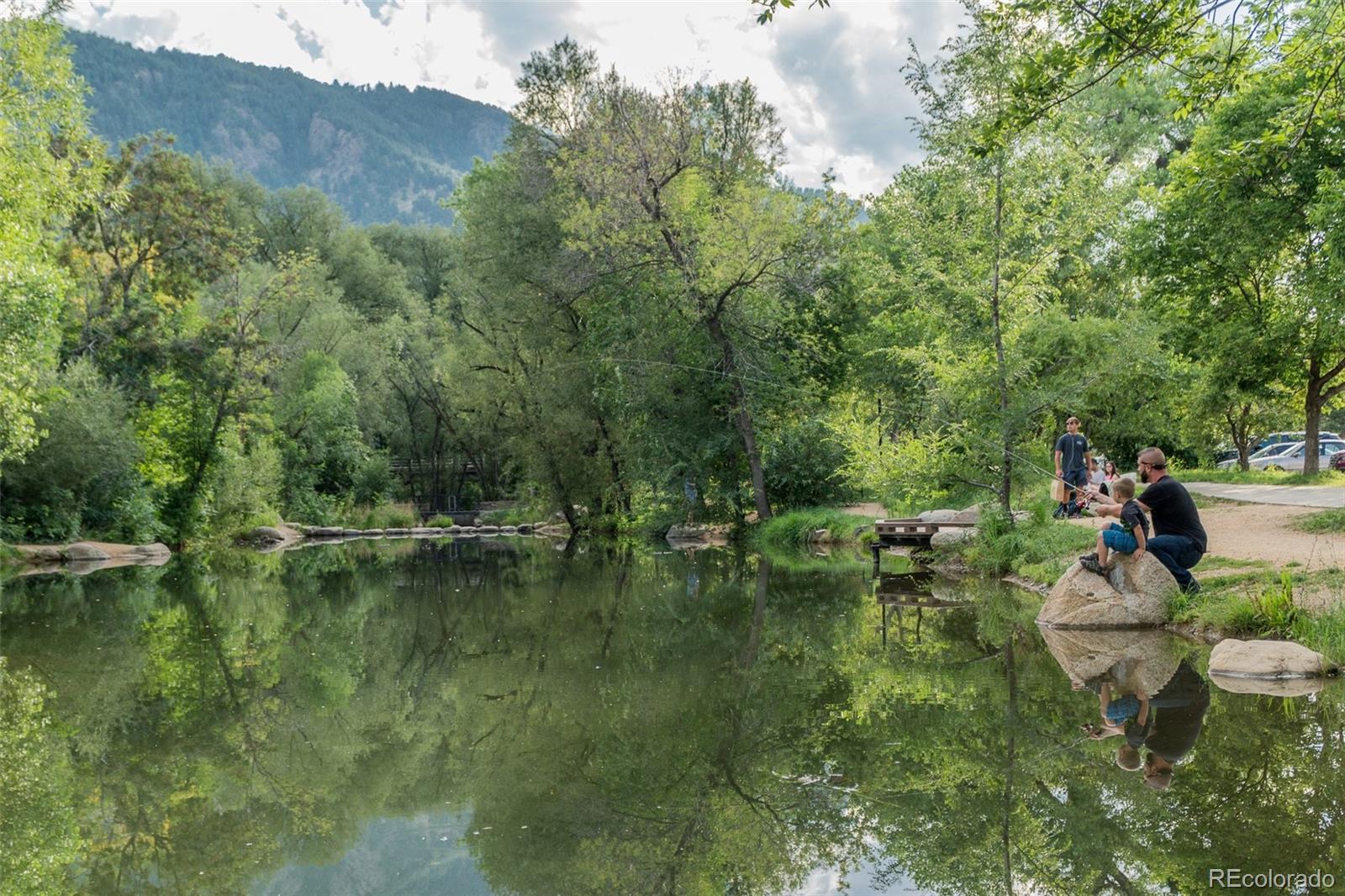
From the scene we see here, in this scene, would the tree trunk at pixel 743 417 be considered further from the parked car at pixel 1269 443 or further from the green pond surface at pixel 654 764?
the parked car at pixel 1269 443

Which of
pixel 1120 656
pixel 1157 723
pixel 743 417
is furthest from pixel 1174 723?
pixel 743 417

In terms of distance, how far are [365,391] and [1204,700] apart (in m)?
45.3

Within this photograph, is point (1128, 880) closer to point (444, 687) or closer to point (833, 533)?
point (444, 687)

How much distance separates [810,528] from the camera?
82.9 ft

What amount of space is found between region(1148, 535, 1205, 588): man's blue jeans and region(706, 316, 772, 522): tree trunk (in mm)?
15693

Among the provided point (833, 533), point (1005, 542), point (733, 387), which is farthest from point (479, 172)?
point (1005, 542)

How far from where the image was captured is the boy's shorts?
1069 centimetres

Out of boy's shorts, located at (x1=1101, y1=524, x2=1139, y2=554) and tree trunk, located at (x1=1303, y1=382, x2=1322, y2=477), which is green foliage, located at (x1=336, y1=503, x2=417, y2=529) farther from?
boy's shorts, located at (x1=1101, y1=524, x2=1139, y2=554)

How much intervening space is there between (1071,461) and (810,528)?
7980 millimetres

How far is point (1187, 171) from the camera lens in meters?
10.4

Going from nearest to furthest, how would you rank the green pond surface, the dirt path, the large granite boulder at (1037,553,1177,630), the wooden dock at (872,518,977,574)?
the green pond surface → the large granite boulder at (1037,553,1177,630) → the dirt path → the wooden dock at (872,518,977,574)

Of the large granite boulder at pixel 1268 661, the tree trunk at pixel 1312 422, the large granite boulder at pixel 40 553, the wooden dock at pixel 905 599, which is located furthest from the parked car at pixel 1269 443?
the large granite boulder at pixel 40 553

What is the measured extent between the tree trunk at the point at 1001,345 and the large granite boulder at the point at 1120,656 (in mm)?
5822

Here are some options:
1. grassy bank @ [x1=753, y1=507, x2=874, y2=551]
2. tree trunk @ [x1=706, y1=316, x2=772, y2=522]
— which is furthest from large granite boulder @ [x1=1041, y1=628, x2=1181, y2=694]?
tree trunk @ [x1=706, y1=316, x2=772, y2=522]
